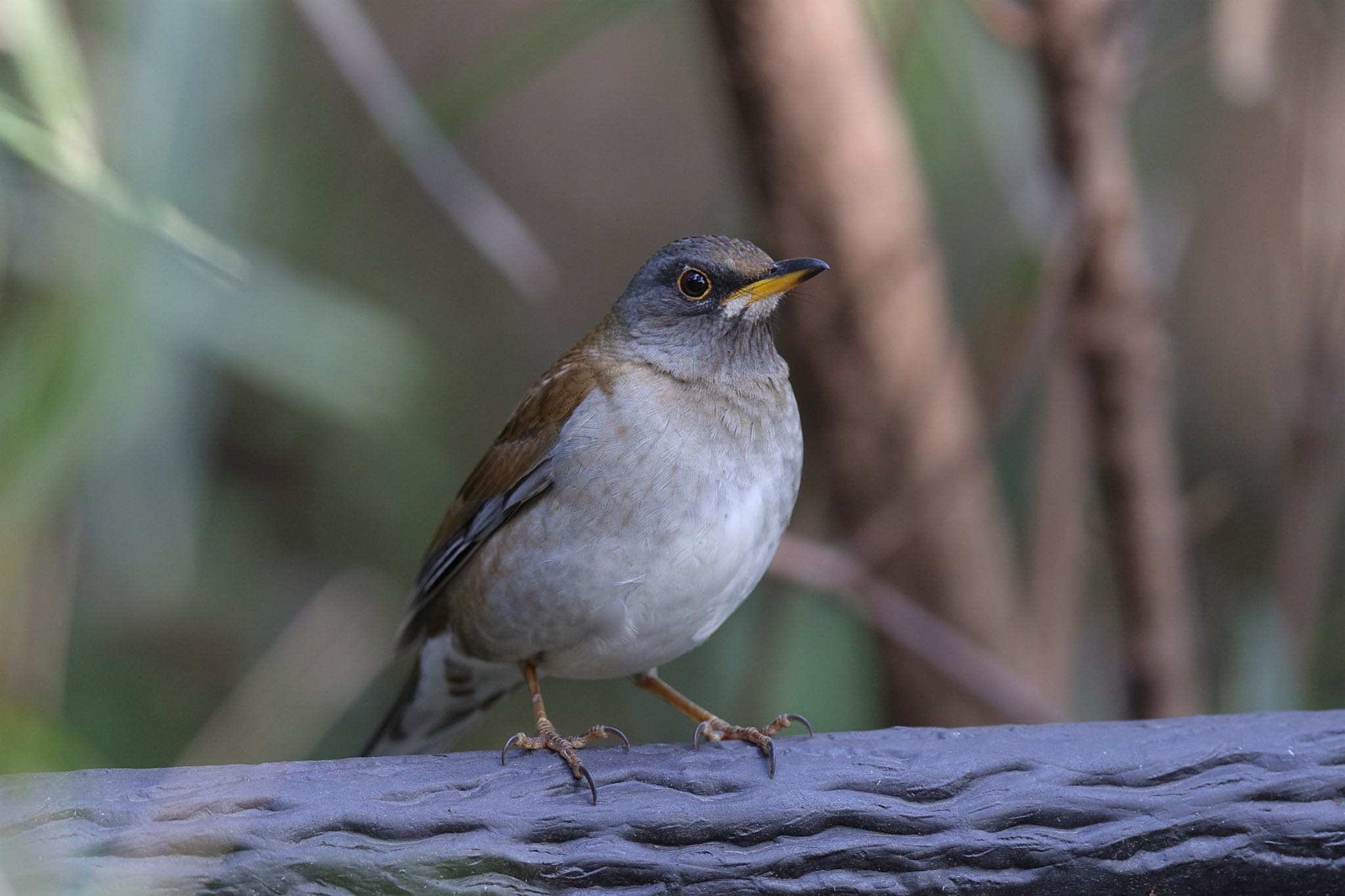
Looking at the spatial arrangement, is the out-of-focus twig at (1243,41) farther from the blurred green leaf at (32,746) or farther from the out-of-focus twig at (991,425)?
the blurred green leaf at (32,746)

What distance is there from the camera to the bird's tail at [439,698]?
9.82ft

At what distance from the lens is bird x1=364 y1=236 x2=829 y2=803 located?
7.98 ft

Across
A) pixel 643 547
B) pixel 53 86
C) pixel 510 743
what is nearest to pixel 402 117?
pixel 53 86

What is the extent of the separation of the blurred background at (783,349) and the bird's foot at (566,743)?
82 cm

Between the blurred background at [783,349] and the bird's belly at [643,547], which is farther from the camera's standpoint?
the blurred background at [783,349]

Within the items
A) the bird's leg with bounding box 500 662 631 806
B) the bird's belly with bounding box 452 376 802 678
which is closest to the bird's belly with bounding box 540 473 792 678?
the bird's belly with bounding box 452 376 802 678

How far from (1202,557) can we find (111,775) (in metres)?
5.23

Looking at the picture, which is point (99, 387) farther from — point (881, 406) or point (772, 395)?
point (881, 406)

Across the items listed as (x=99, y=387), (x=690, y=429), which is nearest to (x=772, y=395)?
(x=690, y=429)

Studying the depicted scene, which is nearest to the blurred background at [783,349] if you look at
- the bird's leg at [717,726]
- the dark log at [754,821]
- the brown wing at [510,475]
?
the dark log at [754,821]

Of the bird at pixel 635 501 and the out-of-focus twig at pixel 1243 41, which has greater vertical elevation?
the out-of-focus twig at pixel 1243 41

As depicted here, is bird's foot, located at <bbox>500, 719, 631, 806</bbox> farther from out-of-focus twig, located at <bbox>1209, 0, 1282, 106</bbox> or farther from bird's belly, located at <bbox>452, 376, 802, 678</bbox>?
out-of-focus twig, located at <bbox>1209, 0, 1282, 106</bbox>

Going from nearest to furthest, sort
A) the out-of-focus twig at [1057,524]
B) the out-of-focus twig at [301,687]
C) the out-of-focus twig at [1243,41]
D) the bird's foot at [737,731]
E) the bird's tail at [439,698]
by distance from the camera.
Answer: the bird's foot at [737,731] < the bird's tail at [439,698] < the out-of-focus twig at [301,687] < the out-of-focus twig at [1243,41] < the out-of-focus twig at [1057,524]

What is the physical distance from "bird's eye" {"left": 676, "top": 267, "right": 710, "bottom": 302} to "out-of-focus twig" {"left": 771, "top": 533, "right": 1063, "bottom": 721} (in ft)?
3.29
